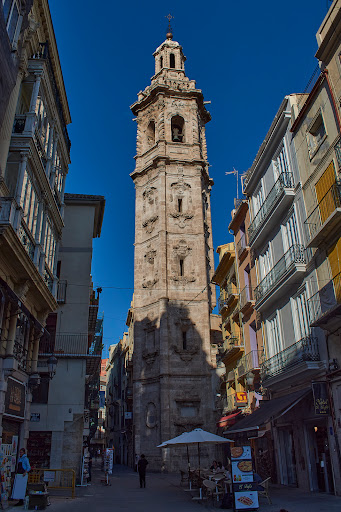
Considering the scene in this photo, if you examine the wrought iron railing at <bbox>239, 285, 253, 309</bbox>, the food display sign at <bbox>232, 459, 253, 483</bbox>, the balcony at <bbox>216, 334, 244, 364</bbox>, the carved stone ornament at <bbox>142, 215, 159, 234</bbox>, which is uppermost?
the carved stone ornament at <bbox>142, 215, 159, 234</bbox>

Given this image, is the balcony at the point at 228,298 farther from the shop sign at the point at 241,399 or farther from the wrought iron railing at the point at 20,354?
the wrought iron railing at the point at 20,354

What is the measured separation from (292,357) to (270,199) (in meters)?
6.62

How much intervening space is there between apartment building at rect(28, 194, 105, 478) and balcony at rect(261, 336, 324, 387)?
8.10 meters

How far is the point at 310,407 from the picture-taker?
567 inches

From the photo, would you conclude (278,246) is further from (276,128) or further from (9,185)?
(9,185)

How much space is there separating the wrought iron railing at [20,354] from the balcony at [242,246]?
481 inches

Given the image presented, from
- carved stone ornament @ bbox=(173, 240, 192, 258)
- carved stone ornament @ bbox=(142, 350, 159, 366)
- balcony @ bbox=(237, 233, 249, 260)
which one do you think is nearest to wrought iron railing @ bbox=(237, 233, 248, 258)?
balcony @ bbox=(237, 233, 249, 260)

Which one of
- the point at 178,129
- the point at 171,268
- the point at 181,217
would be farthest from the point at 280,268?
the point at 178,129

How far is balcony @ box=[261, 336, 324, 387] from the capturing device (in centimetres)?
1398

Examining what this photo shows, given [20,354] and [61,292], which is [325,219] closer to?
[20,354]

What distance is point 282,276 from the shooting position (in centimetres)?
1650

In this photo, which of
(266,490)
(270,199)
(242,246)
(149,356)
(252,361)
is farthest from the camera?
(149,356)

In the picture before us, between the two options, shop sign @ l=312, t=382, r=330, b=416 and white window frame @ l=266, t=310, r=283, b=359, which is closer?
shop sign @ l=312, t=382, r=330, b=416

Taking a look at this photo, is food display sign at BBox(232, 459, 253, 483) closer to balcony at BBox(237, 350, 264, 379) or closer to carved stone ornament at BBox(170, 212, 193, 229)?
balcony at BBox(237, 350, 264, 379)
